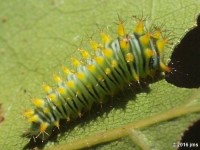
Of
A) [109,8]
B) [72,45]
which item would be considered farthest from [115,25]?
[72,45]

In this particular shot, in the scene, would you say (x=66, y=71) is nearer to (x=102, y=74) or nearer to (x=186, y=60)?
(x=102, y=74)

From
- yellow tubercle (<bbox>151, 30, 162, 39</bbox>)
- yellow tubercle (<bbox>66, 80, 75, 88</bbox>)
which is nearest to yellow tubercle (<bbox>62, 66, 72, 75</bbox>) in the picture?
yellow tubercle (<bbox>66, 80, 75, 88</bbox>)

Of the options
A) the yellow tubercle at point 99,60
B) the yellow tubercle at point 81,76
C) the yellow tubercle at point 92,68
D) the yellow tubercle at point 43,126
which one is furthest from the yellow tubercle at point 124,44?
the yellow tubercle at point 43,126

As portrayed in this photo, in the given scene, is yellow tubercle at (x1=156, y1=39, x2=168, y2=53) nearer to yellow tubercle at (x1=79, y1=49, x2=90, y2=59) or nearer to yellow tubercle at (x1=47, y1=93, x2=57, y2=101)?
yellow tubercle at (x1=79, y1=49, x2=90, y2=59)

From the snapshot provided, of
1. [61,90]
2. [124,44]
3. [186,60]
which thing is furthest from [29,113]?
[186,60]

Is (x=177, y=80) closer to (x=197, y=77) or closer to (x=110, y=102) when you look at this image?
(x=197, y=77)

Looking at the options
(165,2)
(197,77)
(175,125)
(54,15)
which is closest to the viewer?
(175,125)
